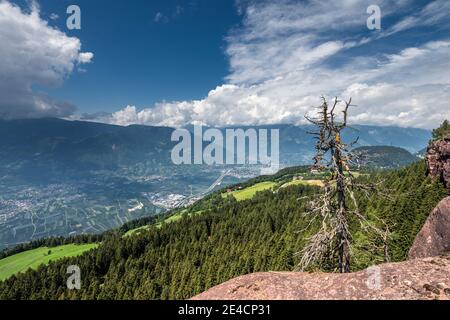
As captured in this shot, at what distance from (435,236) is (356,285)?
14745mm

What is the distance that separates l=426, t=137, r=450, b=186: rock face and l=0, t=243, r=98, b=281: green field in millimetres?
180467

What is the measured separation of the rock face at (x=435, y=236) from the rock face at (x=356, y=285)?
835 centimetres

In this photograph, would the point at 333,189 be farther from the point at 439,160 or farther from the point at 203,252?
the point at 203,252

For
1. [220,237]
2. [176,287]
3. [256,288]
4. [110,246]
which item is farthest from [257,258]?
[256,288]

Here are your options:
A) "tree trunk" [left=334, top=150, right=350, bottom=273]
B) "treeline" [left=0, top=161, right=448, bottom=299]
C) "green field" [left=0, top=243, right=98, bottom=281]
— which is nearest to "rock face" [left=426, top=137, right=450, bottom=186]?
"treeline" [left=0, top=161, right=448, bottom=299]

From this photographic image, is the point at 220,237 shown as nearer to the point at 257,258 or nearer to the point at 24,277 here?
the point at 257,258

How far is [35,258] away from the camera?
609 ft

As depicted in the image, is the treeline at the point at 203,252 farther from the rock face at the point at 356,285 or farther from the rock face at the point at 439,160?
the rock face at the point at 356,285

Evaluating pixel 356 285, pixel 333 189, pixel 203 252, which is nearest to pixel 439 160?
pixel 203 252

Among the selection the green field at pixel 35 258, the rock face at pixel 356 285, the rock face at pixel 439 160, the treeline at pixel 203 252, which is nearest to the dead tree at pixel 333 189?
the rock face at pixel 356 285

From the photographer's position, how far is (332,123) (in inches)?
800

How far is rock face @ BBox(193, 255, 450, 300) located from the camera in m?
12.8
